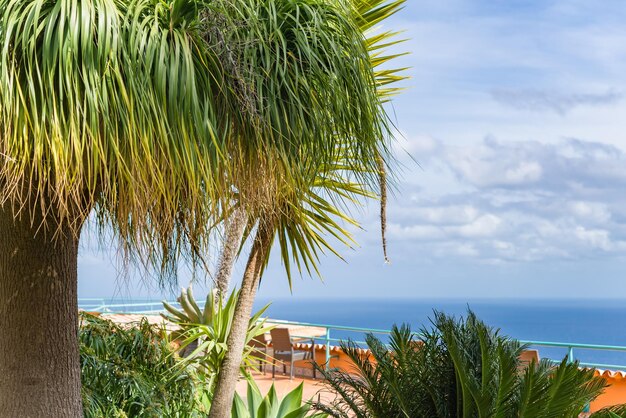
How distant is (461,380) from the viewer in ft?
14.9

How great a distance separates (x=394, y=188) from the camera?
4133mm

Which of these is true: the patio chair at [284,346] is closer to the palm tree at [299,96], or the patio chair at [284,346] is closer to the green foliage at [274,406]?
the green foliage at [274,406]

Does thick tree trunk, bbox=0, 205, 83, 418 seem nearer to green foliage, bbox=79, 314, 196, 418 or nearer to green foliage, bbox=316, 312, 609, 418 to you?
green foliage, bbox=79, 314, 196, 418

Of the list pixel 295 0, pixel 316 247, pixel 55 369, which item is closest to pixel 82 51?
pixel 295 0

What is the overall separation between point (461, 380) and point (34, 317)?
96.3 inches

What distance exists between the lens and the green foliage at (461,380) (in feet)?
14.6

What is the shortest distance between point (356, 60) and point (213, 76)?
75cm

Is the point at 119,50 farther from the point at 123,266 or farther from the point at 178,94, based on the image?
the point at 123,266

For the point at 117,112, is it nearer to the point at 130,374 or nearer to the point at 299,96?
the point at 299,96

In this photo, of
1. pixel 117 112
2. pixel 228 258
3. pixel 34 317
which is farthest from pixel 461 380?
pixel 117 112

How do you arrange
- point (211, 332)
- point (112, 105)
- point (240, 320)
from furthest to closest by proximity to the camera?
point (211, 332), point (240, 320), point (112, 105)

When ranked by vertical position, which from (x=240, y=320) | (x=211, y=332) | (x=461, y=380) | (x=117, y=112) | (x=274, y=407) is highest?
(x=117, y=112)

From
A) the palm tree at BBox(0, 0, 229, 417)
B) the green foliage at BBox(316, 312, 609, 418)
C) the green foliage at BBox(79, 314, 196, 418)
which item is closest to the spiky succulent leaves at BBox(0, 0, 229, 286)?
the palm tree at BBox(0, 0, 229, 417)

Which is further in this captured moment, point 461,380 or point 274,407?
point 274,407
